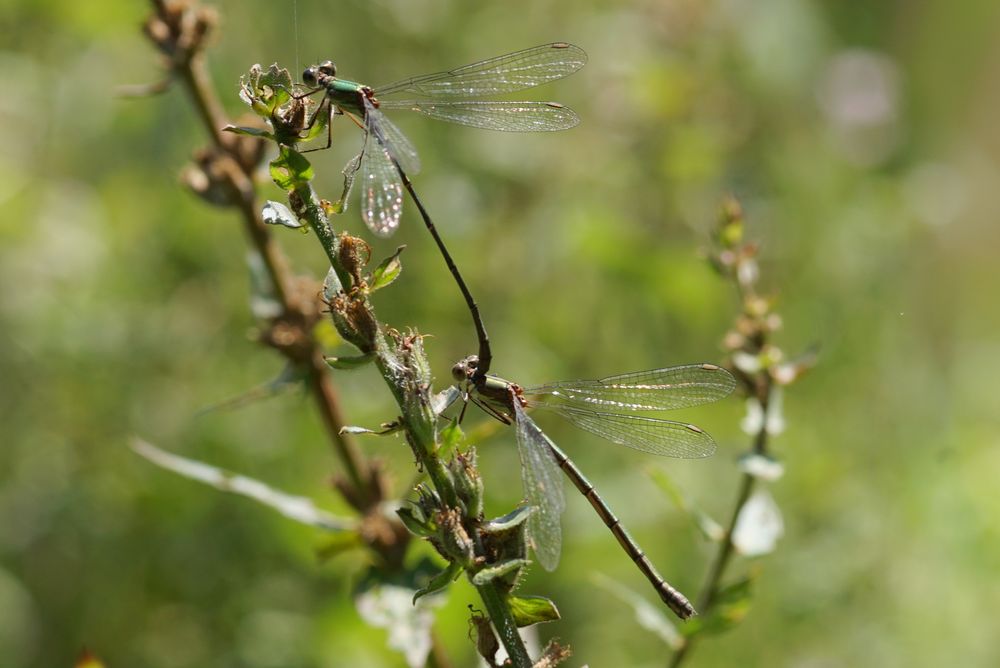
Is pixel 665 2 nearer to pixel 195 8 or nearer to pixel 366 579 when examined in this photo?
pixel 195 8

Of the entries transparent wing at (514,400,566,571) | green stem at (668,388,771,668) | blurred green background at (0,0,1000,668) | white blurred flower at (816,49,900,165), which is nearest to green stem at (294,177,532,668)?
transparent wing at (514,400,566,571)

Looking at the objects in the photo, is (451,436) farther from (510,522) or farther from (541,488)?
(541,488)

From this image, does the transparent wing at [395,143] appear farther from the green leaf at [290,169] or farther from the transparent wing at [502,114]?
the green leaf at [290,169]

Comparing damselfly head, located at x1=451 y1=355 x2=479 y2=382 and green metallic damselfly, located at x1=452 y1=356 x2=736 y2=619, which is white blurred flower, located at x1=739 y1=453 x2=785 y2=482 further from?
damselfly head, located at x1=451 y1=355 x2=479 y2=382

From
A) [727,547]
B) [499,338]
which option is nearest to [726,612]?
[727,547]

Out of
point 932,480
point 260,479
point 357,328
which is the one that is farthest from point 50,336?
point 932,480

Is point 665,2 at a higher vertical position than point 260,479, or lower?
higher

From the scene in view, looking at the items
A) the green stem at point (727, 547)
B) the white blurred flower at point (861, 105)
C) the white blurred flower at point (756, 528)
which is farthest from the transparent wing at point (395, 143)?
the white blurred flower at point (861, 105)

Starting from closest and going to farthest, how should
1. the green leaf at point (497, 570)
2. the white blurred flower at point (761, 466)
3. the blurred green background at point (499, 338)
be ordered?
the green leaf at point (497, 570), the white blurred flower at point (761, 466), the blurred green background at point (499, 338)
